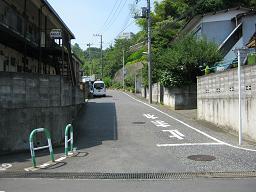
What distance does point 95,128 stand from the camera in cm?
2042

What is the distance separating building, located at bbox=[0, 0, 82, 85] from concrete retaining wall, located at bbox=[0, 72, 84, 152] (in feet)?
10.6

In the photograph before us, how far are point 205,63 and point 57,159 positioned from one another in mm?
19429

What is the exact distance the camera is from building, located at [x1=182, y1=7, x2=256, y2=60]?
3378 centimetres

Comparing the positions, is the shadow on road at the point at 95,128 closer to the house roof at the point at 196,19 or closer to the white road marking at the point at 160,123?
the white road marking at the point at 160,123

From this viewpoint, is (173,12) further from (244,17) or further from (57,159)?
(57,159)

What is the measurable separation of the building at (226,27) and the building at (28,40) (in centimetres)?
1264

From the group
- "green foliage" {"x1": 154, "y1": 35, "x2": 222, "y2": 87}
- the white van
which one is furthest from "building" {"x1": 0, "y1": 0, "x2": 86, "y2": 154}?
the white van

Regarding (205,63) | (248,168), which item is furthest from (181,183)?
(205,63)

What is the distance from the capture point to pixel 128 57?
308 feet

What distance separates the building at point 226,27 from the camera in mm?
33781

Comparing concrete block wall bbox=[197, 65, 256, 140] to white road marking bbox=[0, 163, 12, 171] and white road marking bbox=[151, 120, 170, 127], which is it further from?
white road marking bbox=[0, 163, 12, 171]

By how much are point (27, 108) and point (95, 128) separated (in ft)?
19.9

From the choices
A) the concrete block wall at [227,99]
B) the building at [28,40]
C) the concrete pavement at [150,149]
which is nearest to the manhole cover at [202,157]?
the concrete pavement at [150,149]

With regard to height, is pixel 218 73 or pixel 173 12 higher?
pixel 173 12
